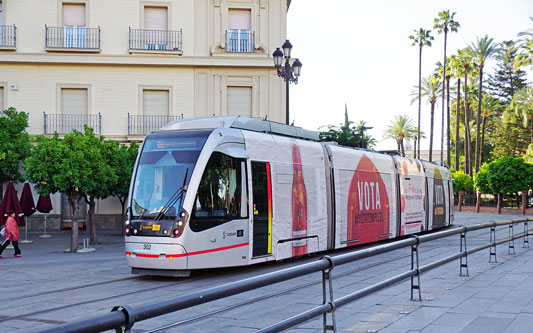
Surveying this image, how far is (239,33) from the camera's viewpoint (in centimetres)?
2972

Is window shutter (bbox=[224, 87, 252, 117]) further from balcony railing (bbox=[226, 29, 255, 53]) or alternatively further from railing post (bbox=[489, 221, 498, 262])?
railing post (bbox=[489, 221, 498, 262])

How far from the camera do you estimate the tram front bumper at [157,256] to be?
11703mm

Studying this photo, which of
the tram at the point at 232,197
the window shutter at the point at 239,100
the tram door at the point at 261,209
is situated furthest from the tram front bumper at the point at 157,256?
the window shutter at the point at 239,100

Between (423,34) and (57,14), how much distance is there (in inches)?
1696

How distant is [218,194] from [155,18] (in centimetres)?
1955

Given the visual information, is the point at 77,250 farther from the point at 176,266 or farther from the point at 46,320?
the point at 46,320

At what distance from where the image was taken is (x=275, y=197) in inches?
543

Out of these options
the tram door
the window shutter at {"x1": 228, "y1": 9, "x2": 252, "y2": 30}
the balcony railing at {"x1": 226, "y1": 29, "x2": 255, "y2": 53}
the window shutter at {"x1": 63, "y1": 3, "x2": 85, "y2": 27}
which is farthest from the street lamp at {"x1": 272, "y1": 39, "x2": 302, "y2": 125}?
the window shutter at {"x1": 63, "y1": 3, "x2": 85, "y2": 27}

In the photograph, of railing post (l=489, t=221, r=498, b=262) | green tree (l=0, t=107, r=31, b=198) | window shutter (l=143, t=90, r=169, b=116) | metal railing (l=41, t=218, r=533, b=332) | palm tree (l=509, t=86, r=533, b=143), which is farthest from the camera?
palm tree (l=509, t=86, r=533, b=143)

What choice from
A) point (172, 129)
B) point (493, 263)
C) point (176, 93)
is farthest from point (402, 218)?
point (176, 93)

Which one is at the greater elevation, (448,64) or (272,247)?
(448,64)

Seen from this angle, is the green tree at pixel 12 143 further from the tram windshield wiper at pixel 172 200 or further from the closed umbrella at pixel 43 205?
the tram windshield wiper at pixel 172 200

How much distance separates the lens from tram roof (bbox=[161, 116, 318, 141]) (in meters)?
13.3

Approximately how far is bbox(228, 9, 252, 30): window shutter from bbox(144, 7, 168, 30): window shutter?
3.13 m
